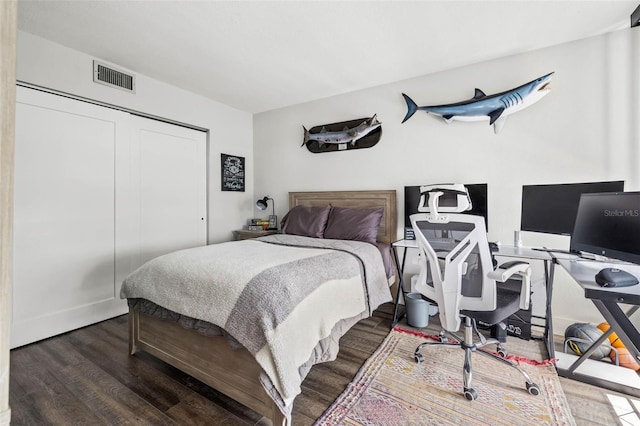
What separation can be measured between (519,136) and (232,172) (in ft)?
11.2

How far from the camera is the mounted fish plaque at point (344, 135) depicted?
11.0ft

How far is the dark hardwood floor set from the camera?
1.53 m

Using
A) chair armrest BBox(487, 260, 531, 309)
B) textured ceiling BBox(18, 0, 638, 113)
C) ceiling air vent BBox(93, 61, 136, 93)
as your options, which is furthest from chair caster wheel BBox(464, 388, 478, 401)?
ceiling air vent BBox(93, 61, 136, 93)

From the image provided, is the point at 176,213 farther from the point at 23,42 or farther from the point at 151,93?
the point at 23,42

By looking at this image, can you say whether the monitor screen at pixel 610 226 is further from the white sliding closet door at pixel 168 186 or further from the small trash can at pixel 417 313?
the white sliding closet door at pixel 168 186

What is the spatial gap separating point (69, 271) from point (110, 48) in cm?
204

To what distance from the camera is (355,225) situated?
3014 mm

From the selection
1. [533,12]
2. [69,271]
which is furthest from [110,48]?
[533,12]

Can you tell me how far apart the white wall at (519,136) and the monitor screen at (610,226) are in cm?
72

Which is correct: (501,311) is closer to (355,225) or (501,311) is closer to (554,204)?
(554,204)

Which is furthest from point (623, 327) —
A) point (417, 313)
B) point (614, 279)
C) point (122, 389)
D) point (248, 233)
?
point (248, 233)

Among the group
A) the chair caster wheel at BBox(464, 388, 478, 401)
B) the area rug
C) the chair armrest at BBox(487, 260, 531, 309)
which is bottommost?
the area rug

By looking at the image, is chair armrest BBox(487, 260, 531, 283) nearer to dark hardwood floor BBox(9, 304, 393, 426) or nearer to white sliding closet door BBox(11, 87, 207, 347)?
dark hardwood floor BBox(9, 304, 393, 426)

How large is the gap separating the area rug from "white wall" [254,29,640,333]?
1075 mm
